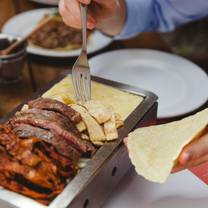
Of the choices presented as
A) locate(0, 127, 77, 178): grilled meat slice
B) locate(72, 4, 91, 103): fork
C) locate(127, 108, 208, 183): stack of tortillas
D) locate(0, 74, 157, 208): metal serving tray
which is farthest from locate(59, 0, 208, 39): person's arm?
locate(0, 127, 77, 178): grilled meat slice

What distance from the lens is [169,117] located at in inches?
58.2

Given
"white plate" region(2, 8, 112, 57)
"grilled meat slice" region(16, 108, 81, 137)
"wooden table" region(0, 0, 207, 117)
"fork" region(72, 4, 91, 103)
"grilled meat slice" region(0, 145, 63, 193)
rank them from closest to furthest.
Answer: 1. "grilled meat slice" region(0, 145, 63, 193)
2. "grilled meat slice" region(16, 108, 81, 137)
3. "fork" region(72, 4, 91, 103)
4. "wooden table" region(0, 0, 207, 117)
5. "white plate" region(2, 8, 112, 57)

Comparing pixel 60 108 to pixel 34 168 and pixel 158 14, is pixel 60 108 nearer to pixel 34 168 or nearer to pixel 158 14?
pixel 34 168

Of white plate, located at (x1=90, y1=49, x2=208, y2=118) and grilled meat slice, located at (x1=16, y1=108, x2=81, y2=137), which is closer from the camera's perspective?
grilled meat slice, located at (x1=16, y1=108, x2=81, y2=137)

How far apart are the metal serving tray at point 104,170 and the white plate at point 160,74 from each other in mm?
348

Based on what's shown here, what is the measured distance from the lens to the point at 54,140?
0.98 m

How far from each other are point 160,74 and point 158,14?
0.35 m

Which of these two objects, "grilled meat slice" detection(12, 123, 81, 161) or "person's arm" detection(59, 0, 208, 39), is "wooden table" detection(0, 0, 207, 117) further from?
"grilled meat slice" detection(12, 123, 81, 161)

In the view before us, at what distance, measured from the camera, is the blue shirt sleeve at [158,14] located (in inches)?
75.5

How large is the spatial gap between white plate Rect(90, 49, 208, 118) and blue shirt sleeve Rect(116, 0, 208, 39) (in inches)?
4.6

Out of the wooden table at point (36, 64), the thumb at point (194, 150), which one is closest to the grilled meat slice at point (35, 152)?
the thumb at point (194, 150)

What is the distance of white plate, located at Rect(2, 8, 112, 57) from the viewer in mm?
1831

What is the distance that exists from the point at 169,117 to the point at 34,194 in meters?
0.69

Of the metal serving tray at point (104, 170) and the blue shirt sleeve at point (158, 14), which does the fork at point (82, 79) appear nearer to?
the metal serving tray at point (104, 170)
